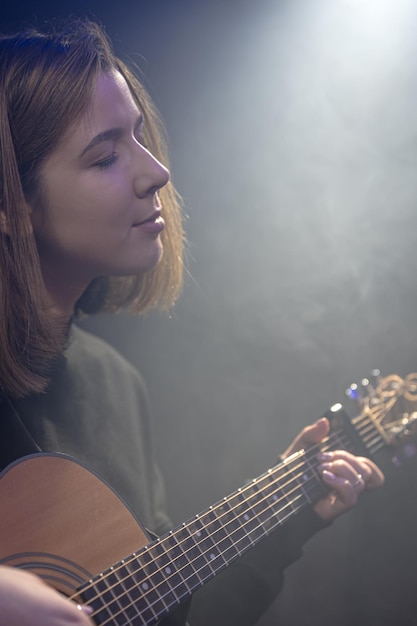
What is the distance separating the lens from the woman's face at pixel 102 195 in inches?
55.8

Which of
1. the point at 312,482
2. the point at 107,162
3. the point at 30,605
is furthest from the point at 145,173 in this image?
the point at 30,605

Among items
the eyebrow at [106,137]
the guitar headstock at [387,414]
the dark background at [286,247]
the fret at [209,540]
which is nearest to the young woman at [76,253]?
the eyebrow at [106,137]

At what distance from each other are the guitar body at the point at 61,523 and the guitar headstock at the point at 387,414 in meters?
0.73

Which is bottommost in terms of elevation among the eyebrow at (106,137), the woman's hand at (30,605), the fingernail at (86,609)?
the fingernail at (86,609)

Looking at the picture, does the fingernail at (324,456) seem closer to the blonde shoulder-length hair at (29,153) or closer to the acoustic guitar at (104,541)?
the acoustic guitar at (104,541)

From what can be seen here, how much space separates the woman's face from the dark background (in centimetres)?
71

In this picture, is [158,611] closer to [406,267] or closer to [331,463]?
[331,463]

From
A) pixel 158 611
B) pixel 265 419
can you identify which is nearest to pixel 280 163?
pixel 265 419

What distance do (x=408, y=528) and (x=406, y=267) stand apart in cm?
84

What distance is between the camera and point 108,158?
4.75 ft

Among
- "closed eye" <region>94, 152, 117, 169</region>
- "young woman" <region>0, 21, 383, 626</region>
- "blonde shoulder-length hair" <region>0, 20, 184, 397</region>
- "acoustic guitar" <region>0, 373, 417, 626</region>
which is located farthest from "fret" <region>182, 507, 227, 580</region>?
"closed eye" <region>94, 152, 117, 169</region>

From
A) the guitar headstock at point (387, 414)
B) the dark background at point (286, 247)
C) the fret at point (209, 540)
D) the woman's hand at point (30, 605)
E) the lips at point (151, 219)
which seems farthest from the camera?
the dark background at point (286, 247)

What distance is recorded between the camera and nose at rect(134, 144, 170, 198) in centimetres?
147

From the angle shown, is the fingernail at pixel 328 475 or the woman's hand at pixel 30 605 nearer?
the woman's hand at pixel 30 605
